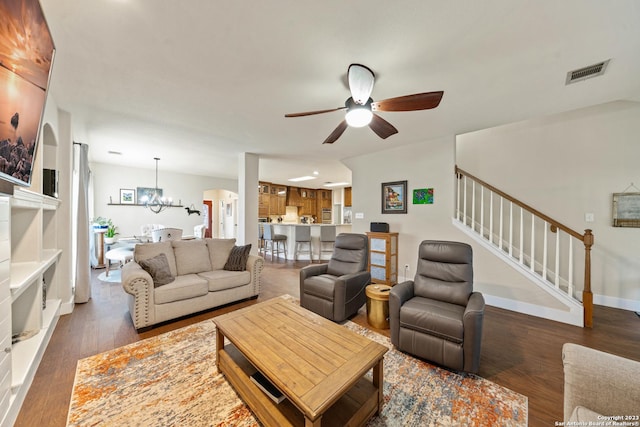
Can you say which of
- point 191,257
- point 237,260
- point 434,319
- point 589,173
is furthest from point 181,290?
point 589,173

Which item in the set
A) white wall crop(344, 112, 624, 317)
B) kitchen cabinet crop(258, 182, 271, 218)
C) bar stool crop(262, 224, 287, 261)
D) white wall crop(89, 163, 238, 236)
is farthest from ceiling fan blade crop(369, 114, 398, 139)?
kitchen cabinet crop(258, 182, 271, 218)

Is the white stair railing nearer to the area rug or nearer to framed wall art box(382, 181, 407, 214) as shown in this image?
framed wall art box(382, 181, 407, 214)

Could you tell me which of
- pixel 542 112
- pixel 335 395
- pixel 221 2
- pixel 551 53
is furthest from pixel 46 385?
pixel 542 112

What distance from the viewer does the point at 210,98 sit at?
2.57 metres

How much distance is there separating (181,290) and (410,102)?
312cm

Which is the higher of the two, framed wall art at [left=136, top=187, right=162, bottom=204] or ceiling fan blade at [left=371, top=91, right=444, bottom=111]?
ceiling fan blade at [left=371, top=91, right=444, bottom=111]

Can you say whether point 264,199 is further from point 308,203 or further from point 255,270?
point 255,270

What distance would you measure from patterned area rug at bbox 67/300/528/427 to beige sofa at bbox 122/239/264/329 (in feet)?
1.74

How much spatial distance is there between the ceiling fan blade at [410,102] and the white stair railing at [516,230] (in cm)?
231

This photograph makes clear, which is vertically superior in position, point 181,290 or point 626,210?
point 626,210

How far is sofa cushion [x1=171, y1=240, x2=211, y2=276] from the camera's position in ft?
10.7

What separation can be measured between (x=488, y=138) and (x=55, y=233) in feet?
21.3

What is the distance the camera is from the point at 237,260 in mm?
3500

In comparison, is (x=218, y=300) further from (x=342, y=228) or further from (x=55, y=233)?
(x=342, y=228)
